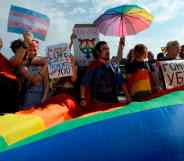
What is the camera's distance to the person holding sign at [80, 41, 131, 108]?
614 cm

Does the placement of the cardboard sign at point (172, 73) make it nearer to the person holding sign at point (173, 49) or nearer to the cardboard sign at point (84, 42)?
the person holding sign at point (173, 49)

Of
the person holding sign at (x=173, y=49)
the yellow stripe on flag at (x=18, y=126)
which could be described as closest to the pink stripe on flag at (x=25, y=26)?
the person holding sign at (x=173, y=49)

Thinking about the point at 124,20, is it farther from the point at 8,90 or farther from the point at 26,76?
the point at 8,90

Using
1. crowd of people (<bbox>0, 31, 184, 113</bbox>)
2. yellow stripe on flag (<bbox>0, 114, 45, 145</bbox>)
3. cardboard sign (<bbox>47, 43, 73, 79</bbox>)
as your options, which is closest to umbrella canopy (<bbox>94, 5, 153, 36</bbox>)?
crowd of people (<bbox>0, 31, 184, 113</bbox>)

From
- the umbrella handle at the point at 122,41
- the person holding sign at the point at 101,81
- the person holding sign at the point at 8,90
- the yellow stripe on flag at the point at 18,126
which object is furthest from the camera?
the umbrella handle at the point at 122,41

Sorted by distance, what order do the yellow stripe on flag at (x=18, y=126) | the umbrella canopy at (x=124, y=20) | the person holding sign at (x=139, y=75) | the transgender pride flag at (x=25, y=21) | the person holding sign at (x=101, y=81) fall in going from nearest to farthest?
the yellow stripe on flag at (x=18, y=126)
the person holding sign at (x=101, y=81)
the person holding sign at (x=139, y=75)
the transgender pride flag at (x=25, y=21)
the umbrella canopy at (x=124, y=20)

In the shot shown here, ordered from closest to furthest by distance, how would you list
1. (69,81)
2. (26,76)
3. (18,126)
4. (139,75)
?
(18,126)
(26,76)
(69,81)
(139,75)

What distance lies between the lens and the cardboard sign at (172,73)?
6.55 meters

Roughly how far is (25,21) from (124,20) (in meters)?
1.70

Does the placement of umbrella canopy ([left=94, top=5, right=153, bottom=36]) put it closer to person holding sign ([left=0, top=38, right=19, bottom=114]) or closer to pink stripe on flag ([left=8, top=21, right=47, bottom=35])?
pink stripe on flag ([left=8, top=21, right=47, bottom=35])

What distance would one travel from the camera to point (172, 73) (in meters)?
6.58

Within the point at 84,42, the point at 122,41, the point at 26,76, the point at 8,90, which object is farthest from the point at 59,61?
the point at 122,41

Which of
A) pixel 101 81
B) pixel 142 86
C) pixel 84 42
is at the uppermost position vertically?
pixel 84 42

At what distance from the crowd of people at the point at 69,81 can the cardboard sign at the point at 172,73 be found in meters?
0.27
